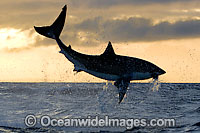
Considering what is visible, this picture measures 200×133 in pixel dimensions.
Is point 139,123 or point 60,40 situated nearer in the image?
point 60,40

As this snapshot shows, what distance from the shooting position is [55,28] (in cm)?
1358

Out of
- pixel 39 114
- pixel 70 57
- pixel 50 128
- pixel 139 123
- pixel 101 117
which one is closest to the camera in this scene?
pixel 70 57

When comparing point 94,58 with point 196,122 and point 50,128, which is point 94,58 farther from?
point 196,122

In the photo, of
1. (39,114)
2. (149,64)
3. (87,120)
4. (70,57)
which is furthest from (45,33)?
(39,114)

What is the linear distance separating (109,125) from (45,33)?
22.3 ft

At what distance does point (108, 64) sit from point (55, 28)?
9.34ft

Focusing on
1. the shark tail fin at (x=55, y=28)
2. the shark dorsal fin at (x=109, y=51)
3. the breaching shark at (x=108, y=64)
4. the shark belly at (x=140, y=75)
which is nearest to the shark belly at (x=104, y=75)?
the breaching shark at (x=108, y=64)

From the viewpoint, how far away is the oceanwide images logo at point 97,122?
1772 centimetres

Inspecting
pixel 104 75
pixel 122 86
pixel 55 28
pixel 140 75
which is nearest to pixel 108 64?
pixel 104 75

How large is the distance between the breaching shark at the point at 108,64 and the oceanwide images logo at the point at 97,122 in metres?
4.64

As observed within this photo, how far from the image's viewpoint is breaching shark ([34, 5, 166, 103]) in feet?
43.4

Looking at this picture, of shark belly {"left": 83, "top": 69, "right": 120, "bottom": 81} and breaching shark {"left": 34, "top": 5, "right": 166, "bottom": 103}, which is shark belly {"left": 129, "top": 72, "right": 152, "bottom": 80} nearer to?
breaching shark {"left": 34, "top": 5, "right": 166, "bottom": 103}

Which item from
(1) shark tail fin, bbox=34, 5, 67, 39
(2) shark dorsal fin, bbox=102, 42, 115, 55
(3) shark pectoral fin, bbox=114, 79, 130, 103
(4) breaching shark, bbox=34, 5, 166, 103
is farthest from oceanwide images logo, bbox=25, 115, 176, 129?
(1) shark tail fin, bbox=34, 5, 67, 39

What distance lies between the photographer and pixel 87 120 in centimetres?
1906
